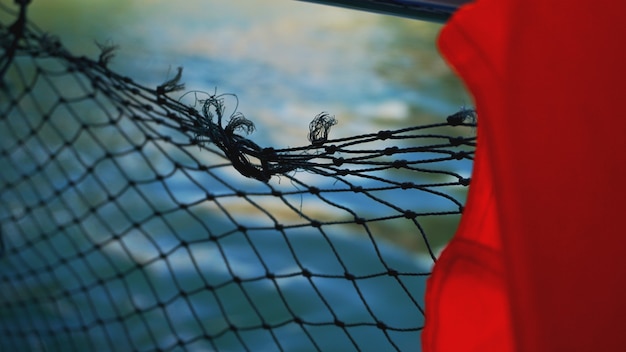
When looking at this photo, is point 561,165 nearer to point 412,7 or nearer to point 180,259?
point 412,7

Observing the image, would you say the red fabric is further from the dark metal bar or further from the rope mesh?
the rope mesh

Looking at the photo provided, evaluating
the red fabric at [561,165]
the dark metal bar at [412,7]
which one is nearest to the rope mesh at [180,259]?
the dark metal bar at [412,7]

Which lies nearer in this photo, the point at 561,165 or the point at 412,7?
the point at 561,165

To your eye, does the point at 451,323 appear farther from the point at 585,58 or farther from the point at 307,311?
the point at 307,311

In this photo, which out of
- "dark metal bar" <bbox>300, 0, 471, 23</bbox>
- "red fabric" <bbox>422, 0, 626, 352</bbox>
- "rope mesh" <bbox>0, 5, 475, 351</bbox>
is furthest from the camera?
"rope mesh" <bbox>0, 5, 475, 351</bbox>

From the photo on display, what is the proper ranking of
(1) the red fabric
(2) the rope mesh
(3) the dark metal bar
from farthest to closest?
(2) the rope mesh → (3) the dark metal bar → (1) the red fabric

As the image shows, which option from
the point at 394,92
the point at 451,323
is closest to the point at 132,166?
the point at 394,92

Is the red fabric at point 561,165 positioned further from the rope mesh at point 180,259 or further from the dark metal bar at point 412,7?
the rope mesh at point 180,259

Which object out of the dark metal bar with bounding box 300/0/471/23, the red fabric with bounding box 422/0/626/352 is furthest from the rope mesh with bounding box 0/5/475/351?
the red fabric with bounding box 422/0/626/352

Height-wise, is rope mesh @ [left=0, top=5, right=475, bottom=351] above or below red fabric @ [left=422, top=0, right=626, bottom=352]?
above

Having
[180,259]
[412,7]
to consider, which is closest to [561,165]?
[412,7]
